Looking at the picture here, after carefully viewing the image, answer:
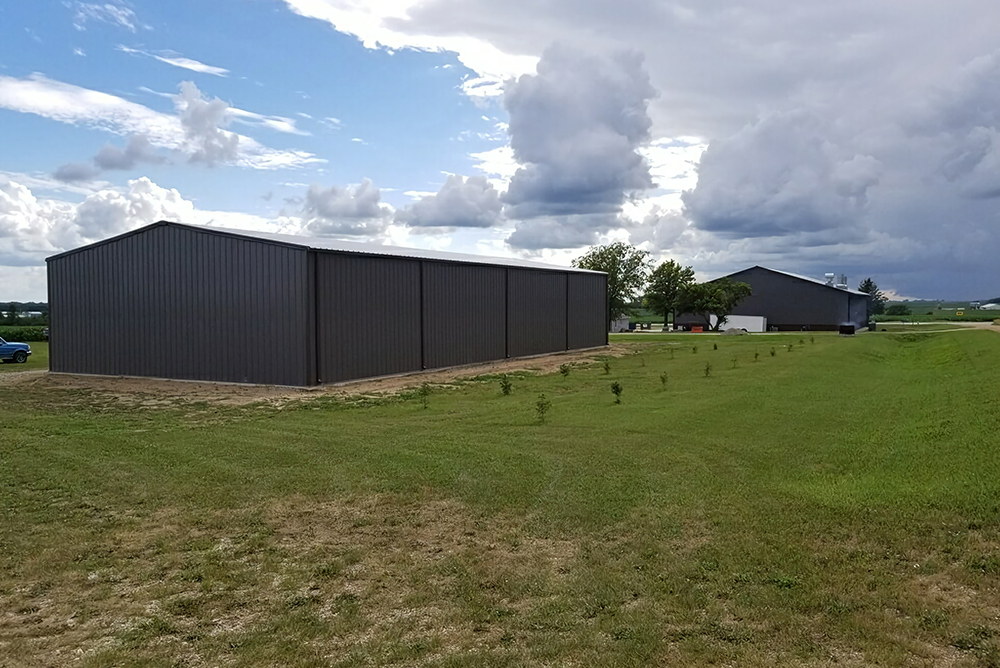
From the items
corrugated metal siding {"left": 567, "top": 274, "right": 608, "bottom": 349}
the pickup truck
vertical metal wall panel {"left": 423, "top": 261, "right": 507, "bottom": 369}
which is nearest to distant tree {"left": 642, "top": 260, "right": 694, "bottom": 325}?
corrugated metal siding {"left": 567, "top": 274, "right": 608, "bottom": 349}

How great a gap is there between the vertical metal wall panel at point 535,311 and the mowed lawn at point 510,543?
2117cm

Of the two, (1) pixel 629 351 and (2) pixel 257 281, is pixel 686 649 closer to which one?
(2) pixel 257 281

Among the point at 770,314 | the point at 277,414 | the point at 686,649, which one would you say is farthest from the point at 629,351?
the point at 770,314

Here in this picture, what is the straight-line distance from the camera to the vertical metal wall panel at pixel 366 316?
79.5ft

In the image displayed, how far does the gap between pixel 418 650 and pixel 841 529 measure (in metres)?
4.62

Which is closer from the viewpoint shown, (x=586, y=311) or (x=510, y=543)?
(x=510, y=543)

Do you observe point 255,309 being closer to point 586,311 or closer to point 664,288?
point 586,311

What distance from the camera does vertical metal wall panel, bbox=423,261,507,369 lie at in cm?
2964

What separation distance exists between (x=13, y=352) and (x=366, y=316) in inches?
785

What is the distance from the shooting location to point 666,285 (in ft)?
268

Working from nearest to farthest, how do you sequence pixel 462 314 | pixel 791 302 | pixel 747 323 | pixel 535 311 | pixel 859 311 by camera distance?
1. pixel 462 314
2. pixel 535 311
3. pixel 747 323
4. pixel 791 302
5. pixel 859 311

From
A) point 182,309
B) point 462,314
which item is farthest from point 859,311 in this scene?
point 182,309

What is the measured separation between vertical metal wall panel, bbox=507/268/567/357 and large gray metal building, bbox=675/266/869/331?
44.9m

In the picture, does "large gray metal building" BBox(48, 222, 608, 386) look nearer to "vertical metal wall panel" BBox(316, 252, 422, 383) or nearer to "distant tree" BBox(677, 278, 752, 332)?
"vertical metal wall panel" BBox(316, 252, 422, 383)
